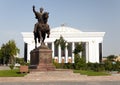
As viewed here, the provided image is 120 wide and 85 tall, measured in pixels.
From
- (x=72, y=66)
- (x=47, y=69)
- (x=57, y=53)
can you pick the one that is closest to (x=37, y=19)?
(x=47, y=69)

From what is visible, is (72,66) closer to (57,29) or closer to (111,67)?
(111,67)

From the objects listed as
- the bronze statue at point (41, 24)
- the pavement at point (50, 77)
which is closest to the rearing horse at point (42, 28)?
the bronze statue at point (41, 24)

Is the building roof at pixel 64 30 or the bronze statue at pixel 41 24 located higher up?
the building roof at pixel 64 30

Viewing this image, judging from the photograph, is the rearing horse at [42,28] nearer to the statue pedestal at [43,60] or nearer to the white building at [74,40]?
the statue pedestal at [43,60]

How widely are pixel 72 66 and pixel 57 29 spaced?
5916cm

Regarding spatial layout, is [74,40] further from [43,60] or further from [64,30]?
[43,60]

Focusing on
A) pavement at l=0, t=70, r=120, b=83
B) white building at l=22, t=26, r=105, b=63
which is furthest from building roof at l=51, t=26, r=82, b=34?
pavement at l=0, t=70, r=120, b=83

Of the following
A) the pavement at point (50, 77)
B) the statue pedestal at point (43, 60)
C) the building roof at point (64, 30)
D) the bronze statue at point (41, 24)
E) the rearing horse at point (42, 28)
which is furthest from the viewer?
the building roof at point (64, 30)

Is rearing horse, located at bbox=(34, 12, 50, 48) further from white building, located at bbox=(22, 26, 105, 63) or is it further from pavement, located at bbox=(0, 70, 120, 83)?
white building, located at bbox=(22, 26, 105, 63)

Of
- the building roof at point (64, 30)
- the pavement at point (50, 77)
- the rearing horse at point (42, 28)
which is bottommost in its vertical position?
the pavement at point (50, 77)

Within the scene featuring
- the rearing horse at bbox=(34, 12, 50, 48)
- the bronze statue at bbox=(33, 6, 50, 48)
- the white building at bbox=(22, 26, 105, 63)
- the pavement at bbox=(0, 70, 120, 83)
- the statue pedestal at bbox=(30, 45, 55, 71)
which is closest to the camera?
the pavement at bbox=(0, 70, 120, 83)

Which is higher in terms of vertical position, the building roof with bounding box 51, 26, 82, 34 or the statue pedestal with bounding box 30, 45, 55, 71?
the building roof with bounding box 51, 26, 82, 34

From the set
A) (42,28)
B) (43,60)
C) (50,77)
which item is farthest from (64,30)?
(50,77)

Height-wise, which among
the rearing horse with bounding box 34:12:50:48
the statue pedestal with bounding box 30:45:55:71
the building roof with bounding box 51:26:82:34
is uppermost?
the building roof with bounding box 51:26:82:34
